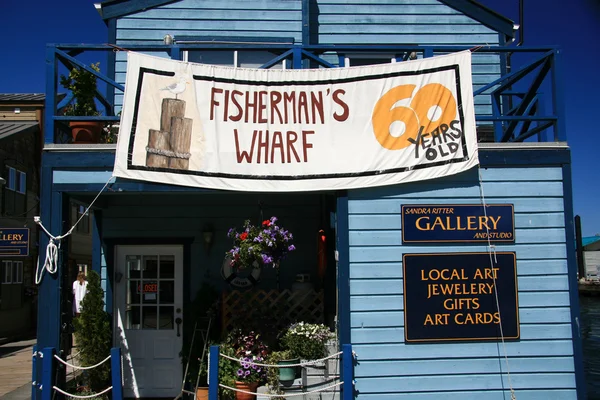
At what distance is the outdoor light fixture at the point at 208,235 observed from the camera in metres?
9.21

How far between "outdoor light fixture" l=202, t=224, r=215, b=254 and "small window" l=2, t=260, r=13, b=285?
12467 mm

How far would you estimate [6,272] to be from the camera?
19125mm

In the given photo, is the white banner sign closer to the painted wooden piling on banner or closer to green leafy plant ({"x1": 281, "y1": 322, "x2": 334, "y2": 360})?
the painted wooden piling on banner

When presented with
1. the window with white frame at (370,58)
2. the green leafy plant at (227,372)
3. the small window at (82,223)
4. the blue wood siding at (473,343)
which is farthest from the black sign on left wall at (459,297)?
the small window at (82,223)

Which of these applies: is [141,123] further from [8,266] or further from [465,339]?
[8,266]

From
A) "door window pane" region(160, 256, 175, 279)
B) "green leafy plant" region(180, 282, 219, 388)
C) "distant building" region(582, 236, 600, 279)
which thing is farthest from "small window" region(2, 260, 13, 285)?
"distant building" region(582, 236, 600, 279)

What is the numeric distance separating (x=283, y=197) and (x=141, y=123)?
10.2 ft

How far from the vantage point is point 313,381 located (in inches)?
284

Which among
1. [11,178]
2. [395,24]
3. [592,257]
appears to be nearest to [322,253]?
[395,24]

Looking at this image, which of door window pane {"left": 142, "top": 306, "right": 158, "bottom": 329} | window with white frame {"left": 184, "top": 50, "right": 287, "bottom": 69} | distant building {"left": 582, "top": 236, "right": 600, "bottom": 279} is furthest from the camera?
distant building {"left": 582, "top": 236, "right": 600, "bottom": 279}

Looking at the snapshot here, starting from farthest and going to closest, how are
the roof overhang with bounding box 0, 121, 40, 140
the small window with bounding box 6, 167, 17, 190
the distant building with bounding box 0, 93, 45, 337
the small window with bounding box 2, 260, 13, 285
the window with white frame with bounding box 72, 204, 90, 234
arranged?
the window with white frame with bounding box 72, 204, 90, 234
the roof overhang with bounding box 0, 121, 40, 140
the small window with bounding box 6, 167, 17, 190
the distant building with bounding box 0, 93, 45, 337
the small window with bounding box 2, 260, 13, 285

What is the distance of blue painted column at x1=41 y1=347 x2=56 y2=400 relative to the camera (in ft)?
21.5

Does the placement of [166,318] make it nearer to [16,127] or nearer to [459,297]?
[459,297]

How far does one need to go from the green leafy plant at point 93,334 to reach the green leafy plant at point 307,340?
7.66ft
